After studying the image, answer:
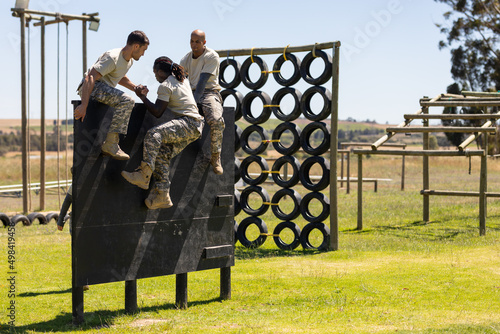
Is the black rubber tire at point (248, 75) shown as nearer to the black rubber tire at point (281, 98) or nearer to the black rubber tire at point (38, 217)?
the black rubber tire at point (281, 98)

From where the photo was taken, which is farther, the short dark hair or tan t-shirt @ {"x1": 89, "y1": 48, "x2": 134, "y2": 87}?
the short dark hair

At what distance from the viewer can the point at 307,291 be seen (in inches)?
314

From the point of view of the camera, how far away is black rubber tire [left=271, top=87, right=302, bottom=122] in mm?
11250

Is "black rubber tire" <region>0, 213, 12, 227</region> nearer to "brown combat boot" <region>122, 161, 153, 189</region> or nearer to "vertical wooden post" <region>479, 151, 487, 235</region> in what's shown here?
"brown combat boot" <region>122, 161, 153, 189</region>

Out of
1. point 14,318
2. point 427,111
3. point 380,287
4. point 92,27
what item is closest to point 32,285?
point 14,318

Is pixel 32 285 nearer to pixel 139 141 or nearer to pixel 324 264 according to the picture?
pixel 139 141

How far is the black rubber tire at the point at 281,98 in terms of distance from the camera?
36.9 ft

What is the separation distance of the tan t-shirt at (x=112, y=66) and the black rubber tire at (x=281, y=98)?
5272mm

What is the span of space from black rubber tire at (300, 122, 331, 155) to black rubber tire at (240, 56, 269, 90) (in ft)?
3.82

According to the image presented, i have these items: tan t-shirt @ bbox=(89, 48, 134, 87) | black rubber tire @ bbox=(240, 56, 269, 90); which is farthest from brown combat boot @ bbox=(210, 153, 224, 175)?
black rubber tire @ bbox=(240, 56, 269, 90)

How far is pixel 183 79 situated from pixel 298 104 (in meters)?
4.83

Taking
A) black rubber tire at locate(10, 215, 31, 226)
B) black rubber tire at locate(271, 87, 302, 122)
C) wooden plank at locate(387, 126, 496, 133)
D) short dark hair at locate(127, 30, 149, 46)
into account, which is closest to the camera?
short dark hair at locate(127, 30, 149, 46)

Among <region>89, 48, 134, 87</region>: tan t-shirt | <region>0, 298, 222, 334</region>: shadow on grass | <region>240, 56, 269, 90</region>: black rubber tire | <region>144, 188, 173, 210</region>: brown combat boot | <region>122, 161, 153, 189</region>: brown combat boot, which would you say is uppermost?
<region>240, 56, 269, 90</region>: black rubber tire

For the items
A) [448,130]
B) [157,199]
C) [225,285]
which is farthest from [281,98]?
[157,199]
